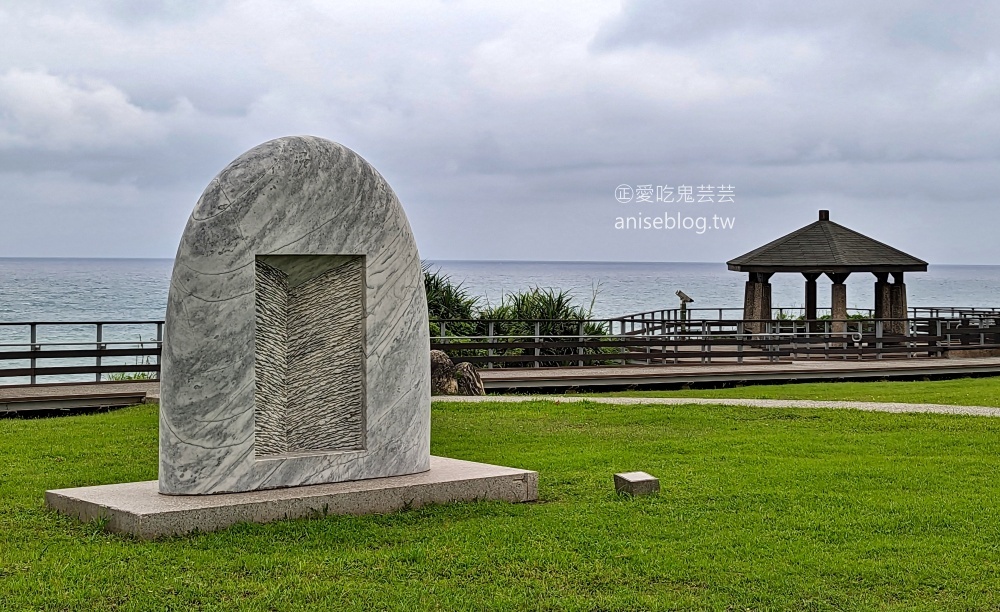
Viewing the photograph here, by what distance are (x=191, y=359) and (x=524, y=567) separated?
2.54 m

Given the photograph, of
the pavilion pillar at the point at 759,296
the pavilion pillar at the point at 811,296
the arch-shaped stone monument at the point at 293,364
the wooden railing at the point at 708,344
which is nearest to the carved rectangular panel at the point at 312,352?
the arch-shaped stone monument at the point at 293,364

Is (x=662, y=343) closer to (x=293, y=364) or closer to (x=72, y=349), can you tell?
(x=293, y=364)

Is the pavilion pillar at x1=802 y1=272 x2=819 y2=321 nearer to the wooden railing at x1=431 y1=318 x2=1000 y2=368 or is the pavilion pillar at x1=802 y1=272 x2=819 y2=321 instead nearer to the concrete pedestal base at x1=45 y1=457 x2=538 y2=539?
the wooden railing at x1=431 y1=318 x2=1000 y2=368

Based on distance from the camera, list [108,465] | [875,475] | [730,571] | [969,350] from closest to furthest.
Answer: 1. [730,571]
2. [875,475]
3. [108,465]
4. [969,350]

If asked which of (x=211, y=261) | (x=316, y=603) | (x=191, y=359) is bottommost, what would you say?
(x=316, y=603)

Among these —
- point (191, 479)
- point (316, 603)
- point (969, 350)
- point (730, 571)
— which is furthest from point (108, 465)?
point (969, 350)

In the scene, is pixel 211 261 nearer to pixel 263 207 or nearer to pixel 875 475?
pixel 263 207

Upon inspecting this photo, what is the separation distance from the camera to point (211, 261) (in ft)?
22.5

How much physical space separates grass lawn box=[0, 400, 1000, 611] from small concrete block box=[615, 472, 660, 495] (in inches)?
4.6

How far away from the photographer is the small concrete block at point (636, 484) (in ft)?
25.5

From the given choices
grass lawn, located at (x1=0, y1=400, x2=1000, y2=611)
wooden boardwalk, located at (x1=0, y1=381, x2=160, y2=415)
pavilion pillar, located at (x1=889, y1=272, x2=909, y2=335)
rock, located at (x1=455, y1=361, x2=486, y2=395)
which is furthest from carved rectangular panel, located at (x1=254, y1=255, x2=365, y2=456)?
pavilion pillar, located at (x1=889, y1=272, x2=909, y2=335)

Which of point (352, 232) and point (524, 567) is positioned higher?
point (352, 232)

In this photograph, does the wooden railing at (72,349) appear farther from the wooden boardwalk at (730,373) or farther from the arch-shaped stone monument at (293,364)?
the arch-shaped stone monument at (293,364)

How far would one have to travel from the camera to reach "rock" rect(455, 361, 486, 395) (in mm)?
17109
